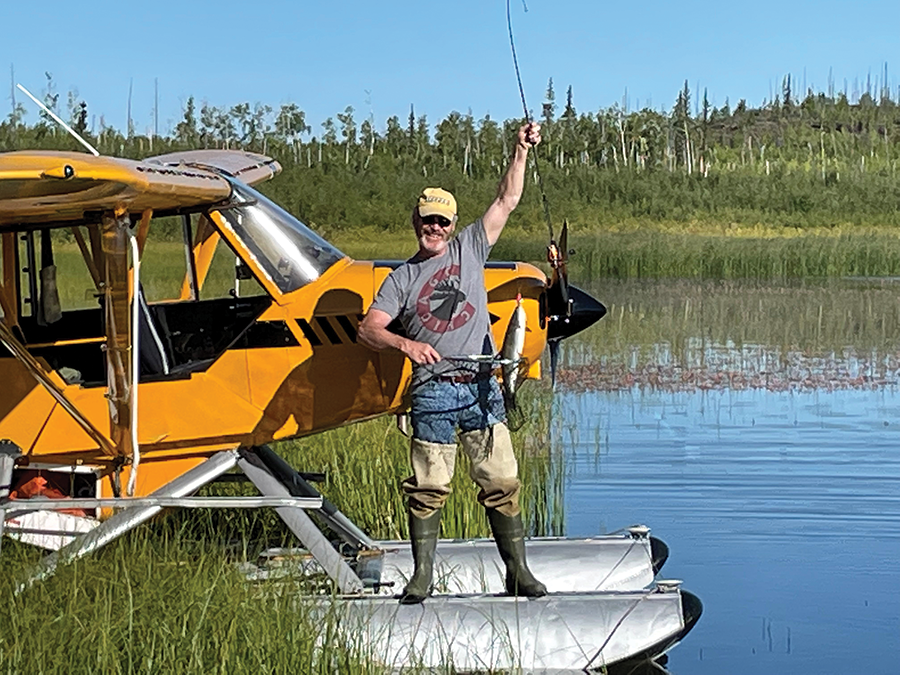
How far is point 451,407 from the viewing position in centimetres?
622

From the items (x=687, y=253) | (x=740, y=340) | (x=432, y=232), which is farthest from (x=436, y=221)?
(x=687, y=253)

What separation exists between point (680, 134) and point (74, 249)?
1875 inches

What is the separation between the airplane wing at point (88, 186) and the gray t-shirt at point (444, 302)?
3.07ft

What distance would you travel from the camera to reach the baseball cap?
6117 millimetres

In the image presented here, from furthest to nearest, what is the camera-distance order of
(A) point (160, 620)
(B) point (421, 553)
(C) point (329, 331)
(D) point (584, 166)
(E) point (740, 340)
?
(D) point (584, 166)
(E) point (740, 340)
(C) point (329, 331)
(B) point (421, 553)
(A) point (160, 620)

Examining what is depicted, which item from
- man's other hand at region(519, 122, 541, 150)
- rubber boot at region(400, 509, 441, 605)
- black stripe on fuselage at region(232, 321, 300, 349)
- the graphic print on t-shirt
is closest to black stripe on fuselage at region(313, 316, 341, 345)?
black stripe on fuselage at region(232, 321, 300, 349)

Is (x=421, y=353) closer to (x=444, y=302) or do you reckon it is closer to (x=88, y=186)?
(x=444, y=302)

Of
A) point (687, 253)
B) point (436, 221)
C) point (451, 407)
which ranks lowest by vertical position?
point (687, 253)

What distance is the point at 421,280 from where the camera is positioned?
6.21 m

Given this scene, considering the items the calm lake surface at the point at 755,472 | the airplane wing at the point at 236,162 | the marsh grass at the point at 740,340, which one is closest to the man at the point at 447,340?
the calm lake surface at the point at 755,472

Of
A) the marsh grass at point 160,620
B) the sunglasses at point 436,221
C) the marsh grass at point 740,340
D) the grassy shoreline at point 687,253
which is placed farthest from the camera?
the grassy shoreline at point 687,253

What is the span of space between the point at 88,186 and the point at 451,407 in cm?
162

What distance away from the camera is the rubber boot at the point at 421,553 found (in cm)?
634

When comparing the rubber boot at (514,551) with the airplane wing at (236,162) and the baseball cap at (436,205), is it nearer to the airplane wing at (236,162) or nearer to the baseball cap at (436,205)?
the baseball cap at (436,205)
